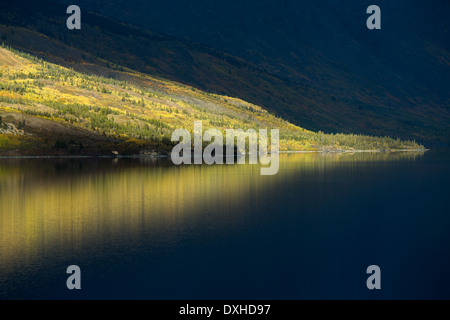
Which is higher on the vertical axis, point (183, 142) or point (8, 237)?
point (183, 142)

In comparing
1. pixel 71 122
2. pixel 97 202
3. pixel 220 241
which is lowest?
pixel 220 241

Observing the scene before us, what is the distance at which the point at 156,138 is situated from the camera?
6516 inches

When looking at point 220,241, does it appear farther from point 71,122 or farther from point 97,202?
point 71,122

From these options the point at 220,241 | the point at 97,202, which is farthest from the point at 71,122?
the point at 220,241

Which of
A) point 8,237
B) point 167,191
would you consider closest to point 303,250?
point 8,237

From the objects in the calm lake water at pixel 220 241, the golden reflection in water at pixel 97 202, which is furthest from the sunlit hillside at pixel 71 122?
the calm lake water at pixel 220 241

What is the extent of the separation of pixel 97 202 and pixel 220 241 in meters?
21.1

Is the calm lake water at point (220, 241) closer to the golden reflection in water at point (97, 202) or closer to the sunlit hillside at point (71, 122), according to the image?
the golden reflection in water at point (97, 202)

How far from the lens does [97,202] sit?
58.0 meters

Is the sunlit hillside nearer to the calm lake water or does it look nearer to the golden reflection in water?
the golden reflection in water

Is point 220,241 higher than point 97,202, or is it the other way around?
point 97,202

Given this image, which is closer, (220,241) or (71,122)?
(220,241)

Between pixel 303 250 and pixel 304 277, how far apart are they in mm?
5897
